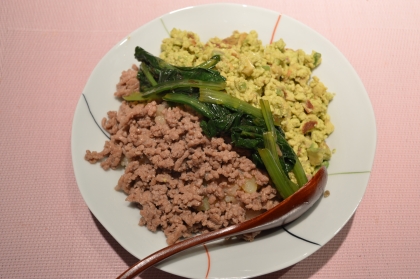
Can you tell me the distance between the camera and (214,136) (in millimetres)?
1938

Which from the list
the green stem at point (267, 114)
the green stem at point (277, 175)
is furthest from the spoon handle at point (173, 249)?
the green stem at point (267, 114)

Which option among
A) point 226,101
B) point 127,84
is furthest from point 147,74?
→ point 226,101

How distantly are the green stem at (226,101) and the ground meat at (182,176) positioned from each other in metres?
0.15

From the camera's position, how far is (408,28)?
2682mm

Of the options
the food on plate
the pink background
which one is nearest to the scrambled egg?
the food on plate

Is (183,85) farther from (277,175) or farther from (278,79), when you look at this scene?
(277,175)

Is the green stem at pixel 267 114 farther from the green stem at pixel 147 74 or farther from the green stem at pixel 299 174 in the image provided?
the green stem at pixel 147 74

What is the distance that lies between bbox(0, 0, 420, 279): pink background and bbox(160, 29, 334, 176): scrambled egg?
616mm

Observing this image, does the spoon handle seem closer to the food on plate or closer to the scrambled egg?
the food on plate

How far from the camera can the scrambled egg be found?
6.52 feet

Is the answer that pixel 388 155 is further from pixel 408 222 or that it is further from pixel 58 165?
pixel 58 165

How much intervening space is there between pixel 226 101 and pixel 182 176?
527 mm

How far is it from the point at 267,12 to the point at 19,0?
2137 millimetres

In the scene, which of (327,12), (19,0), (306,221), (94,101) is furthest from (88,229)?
(327,12)
